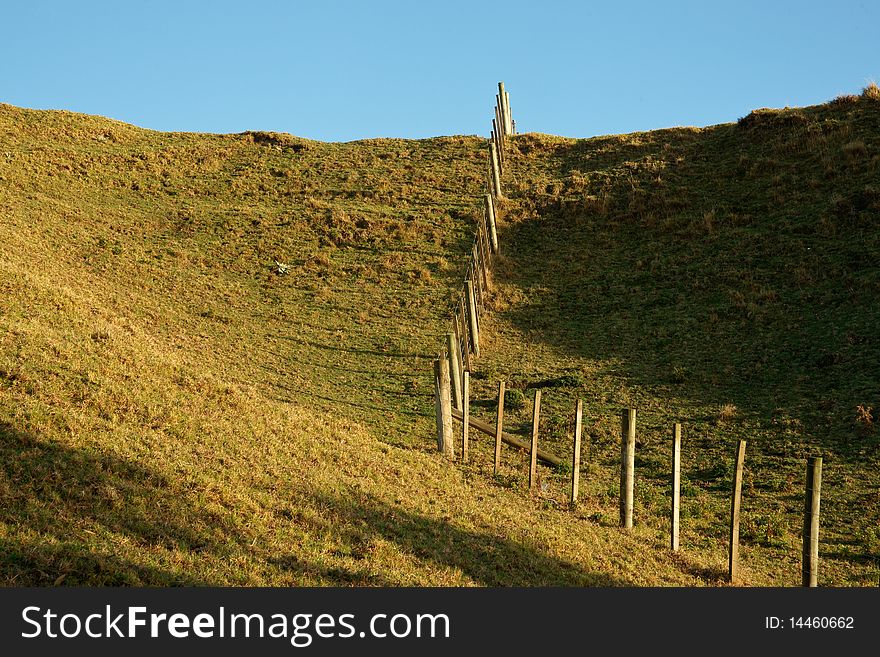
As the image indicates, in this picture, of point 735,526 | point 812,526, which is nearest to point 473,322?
point 735,526

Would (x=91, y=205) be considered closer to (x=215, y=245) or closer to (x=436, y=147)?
(x=215, y=245)

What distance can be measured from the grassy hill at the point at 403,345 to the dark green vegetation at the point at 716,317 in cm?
12

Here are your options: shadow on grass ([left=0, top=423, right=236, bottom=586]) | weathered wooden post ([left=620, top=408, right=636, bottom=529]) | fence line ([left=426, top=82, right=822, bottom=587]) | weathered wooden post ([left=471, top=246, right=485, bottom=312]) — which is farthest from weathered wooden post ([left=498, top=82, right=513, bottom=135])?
shadow on grass ([left=0, top=423, right=236, bottom=586])

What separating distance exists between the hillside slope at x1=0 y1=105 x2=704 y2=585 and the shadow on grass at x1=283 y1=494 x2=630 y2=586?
4 centimetres

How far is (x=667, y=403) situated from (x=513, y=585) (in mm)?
12157

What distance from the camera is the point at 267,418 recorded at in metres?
15.7

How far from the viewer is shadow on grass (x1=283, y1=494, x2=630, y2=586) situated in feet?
34.7

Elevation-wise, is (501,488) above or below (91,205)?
below

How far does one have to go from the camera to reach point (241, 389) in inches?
714

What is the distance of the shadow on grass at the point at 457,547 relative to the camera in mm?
10570

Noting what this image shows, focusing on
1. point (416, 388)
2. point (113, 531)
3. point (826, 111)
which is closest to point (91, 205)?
point (416, 388)

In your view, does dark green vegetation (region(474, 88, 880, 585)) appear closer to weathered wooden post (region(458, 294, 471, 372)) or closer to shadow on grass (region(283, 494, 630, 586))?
weathered wooden post (region(458, 294, 471, 372))

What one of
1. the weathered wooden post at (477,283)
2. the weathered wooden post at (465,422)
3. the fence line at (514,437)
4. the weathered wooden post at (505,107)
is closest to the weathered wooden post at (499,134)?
the weathered wooden post at (505,107)

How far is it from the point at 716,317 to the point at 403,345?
10.7m
